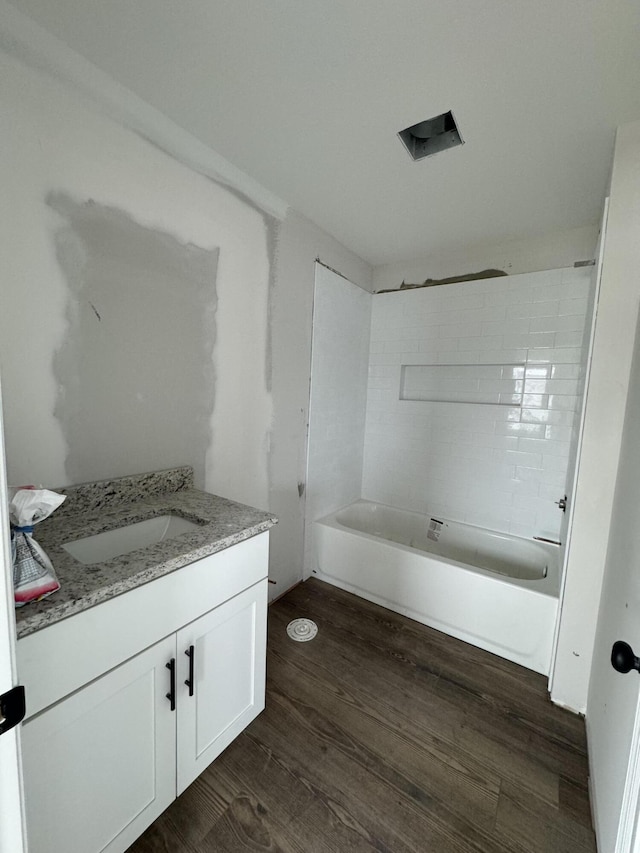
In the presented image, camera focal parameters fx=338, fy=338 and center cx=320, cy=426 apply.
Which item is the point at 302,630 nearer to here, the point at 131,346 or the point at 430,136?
the point at 131,346

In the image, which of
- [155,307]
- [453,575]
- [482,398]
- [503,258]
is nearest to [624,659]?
[453,575]

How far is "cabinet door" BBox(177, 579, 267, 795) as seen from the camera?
1.06 m

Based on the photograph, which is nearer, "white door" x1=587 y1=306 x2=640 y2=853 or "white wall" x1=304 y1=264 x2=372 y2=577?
"white door" x1=587 y1=306 x2=640 y2=853

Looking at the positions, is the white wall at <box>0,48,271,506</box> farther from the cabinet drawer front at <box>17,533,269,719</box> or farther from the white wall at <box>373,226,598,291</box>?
the white wall at <box>373,226,598,291</box>

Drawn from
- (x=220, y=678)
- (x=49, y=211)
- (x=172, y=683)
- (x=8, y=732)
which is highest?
(x=49, y=211)

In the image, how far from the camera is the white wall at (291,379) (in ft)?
6.57

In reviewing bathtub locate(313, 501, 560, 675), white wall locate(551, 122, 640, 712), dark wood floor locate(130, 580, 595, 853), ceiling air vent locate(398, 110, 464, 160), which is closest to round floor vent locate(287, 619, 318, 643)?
dark wood floor locate(130, 580, 595, 853)

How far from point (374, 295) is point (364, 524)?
194 cm

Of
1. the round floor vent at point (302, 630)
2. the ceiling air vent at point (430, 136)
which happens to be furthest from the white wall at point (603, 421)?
the round floor vent at point (302, 630)

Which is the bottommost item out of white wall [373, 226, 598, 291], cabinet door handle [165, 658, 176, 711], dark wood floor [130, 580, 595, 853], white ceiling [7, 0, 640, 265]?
dark wood floor [130, 580, 595, 853]

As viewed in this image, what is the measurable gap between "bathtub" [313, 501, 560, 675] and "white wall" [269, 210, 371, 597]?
11.8 inches

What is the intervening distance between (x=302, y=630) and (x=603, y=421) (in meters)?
1.81

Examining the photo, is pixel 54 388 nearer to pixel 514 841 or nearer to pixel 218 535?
pixel 218 535

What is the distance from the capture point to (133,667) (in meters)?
0.89
